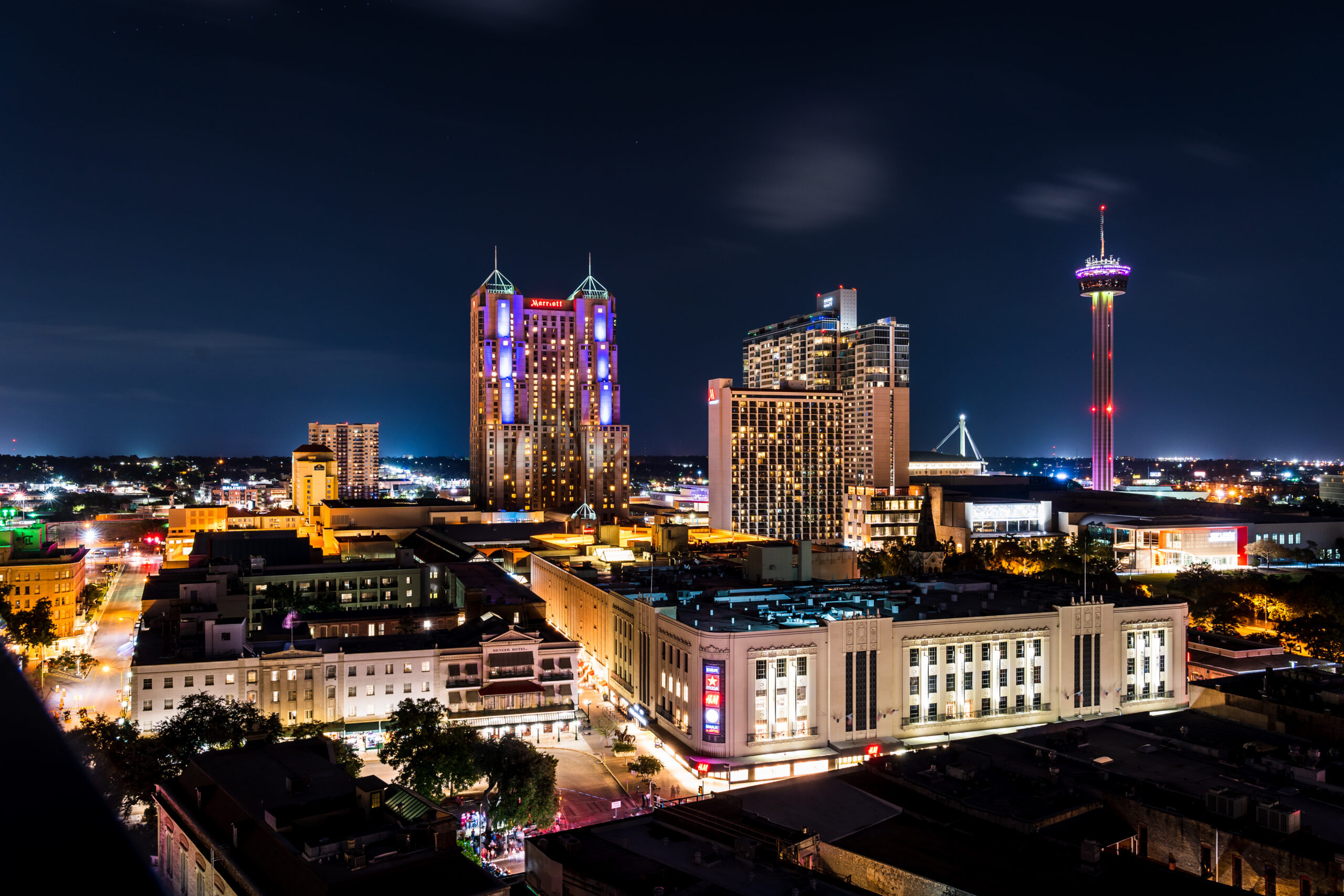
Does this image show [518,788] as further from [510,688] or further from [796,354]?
[796,354]

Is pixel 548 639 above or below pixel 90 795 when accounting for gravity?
below

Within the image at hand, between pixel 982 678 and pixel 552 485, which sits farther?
pixel 552 485

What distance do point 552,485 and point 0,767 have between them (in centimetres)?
13033

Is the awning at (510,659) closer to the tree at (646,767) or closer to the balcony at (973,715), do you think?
the tree at (646,767)

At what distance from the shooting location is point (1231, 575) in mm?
83500

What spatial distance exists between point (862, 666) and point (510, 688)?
56.3ft

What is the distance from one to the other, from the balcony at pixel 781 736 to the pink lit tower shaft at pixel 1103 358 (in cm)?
13065

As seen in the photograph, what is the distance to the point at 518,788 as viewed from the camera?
3441 cm

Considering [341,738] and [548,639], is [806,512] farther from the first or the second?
[341,738]

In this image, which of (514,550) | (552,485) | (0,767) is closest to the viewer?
(0,767)

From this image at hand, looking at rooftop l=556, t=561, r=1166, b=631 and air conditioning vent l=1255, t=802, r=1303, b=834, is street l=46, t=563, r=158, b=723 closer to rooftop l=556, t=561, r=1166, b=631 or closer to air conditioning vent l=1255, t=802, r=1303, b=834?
rooftop l=556, t=561, r=1166, b=631

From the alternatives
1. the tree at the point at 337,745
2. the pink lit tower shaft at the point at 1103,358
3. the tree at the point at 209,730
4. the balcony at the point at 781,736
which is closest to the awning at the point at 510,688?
the tree at the point at 337,745

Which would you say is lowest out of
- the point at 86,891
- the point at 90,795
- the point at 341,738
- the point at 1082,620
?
the point at 341,738

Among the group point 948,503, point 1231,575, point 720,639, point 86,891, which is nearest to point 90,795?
point 86,891
